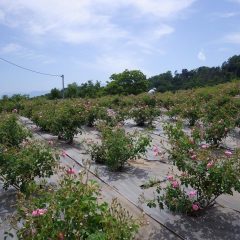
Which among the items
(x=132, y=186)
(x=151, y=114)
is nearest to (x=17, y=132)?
(x=132, y=186)

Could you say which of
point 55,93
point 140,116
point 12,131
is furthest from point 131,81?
point 12,131

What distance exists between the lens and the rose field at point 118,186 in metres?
2.72

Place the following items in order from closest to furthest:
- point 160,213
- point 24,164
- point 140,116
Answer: point 160,213, point 24,164, point 140,116

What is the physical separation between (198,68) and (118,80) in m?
11.9

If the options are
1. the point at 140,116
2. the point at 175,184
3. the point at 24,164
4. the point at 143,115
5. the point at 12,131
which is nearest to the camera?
the point at 175,184

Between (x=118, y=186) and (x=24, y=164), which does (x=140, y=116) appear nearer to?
(x=118, y=186)

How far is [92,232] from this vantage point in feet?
8.79

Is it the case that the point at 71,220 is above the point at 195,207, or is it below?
above

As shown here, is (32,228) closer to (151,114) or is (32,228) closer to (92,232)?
(92,232)

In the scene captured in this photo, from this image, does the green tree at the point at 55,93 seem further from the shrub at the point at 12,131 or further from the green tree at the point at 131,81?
the shrub at the point at 12,131

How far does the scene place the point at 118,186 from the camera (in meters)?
5.42

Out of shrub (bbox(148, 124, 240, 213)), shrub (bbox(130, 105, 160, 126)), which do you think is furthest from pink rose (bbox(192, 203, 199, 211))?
shrub (bbox(130, 105, 160, 126))

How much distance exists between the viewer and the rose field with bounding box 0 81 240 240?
8.93 ft

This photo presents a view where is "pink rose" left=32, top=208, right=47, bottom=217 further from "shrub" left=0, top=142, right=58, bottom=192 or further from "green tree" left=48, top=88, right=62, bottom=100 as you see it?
"green tree" left=48, top=88, right=62, bottom=100
